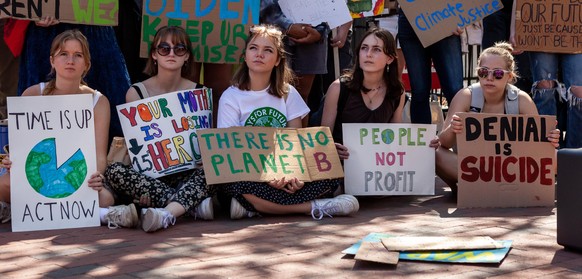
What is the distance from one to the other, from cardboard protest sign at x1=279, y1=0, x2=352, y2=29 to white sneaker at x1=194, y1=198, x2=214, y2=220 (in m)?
1.92

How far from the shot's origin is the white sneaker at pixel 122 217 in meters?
5.26

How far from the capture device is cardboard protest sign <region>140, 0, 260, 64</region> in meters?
6.67

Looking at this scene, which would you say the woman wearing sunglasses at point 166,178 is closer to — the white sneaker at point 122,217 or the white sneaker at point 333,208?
the white sneaker at point 122,217

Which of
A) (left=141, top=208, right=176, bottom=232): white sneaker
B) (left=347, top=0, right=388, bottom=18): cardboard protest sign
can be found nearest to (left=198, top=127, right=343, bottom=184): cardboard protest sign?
(left=141, top=208, right=176, bottom=232): white sneaker

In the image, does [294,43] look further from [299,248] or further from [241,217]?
[299,248]

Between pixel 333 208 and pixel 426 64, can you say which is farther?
pixel 426 64

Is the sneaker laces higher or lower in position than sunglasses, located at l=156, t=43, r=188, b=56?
lower

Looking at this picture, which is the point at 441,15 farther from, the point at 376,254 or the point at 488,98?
the point at 376,254

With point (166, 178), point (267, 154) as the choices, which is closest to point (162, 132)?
point (166, 178)

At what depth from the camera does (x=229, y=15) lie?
22.2 ft

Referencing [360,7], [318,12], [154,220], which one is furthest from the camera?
[360,7]

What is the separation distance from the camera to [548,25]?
7.01 m

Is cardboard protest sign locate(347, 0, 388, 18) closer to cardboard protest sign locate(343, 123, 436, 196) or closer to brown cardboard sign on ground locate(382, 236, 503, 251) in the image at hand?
cardboard protest sign locate(343, 123, 436, 196)

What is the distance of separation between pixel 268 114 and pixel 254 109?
0.10 metres
